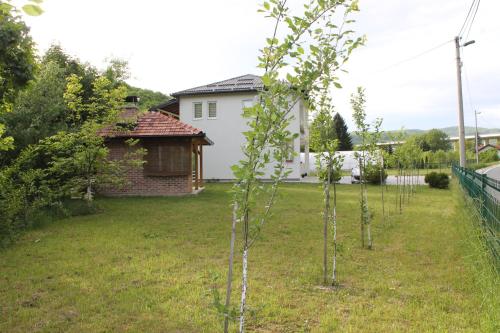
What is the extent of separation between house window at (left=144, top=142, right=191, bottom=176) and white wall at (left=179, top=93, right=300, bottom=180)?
697cm

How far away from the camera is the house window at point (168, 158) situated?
45.1 ft

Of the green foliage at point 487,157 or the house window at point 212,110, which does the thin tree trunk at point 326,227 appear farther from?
the green foliage at point 487,157

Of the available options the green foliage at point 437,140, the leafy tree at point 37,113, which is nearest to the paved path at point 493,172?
the leafy tree at point 37,113

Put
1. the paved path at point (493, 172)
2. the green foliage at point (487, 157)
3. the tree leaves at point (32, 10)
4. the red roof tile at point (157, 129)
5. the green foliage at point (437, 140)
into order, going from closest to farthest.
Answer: the tree leaves at point (32, 10) < the red roof tile at point (157, 129) < the paved path at point (493, 172) < the green foliage at point (487, 157) < the green foliage at point (437, 140)

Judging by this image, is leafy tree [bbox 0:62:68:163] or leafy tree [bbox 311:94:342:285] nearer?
leafy tree [bbox 311:94:342:285]

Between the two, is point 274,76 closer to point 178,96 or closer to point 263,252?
point 263,252

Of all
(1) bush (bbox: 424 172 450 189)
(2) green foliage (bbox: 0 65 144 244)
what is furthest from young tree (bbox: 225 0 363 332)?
(1) bush (bbox: 424 172 450 189)

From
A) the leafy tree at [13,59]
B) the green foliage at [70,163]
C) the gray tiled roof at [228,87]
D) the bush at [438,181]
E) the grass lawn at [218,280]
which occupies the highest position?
the gray tiled roof at [228,87]

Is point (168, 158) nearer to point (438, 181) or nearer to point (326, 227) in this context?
point (326, 227)

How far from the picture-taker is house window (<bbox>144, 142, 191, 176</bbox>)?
1373 cm

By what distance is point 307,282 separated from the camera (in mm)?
4867

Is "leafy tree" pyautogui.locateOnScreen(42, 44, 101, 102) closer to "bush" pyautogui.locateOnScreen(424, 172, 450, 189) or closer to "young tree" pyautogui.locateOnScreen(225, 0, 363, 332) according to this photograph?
"young tree" pyautogui.locateOnScreen(225, 0, 363, 332)

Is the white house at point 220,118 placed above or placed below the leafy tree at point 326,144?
above

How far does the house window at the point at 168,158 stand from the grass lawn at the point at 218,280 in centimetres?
491
